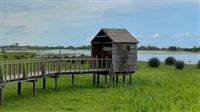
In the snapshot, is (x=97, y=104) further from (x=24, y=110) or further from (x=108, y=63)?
(x=108, y=63)

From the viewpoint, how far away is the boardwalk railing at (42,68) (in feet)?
75.7

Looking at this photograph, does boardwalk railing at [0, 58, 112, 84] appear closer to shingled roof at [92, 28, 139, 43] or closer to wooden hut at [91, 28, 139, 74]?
wooden hut at [91, 28, 139, 74]

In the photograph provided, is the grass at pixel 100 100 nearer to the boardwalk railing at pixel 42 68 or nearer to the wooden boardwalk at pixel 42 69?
the wooden boardwalk at pixel 42 69

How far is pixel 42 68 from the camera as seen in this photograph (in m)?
27.2

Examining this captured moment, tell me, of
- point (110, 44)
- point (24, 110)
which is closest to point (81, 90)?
point (110, 44)

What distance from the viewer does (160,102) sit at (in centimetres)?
1897

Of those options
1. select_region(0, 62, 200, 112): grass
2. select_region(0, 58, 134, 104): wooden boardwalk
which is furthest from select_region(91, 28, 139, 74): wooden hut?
select_region(0, 62, 200, 112): grass

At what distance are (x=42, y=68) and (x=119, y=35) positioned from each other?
29.3ft

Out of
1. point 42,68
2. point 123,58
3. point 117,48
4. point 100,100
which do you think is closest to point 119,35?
point 117,48

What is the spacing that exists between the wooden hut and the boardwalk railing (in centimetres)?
72

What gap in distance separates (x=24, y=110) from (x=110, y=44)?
1495 cm

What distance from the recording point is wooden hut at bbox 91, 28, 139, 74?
3312cm

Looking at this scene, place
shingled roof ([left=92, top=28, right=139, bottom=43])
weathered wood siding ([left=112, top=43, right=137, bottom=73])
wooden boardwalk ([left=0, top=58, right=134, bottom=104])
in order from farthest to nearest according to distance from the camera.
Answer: shingled roof ([left=92, top=28, right=139, bottom=43]) → weathered wood siding ([left=112, top=43, right=137, bottom=73]) → wooden boardwalk ([left=0, top=58, right=134, bottom=104])

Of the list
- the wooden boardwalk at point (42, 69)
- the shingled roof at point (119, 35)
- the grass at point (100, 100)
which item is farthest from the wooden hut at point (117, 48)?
the grass at point (100, 100)
